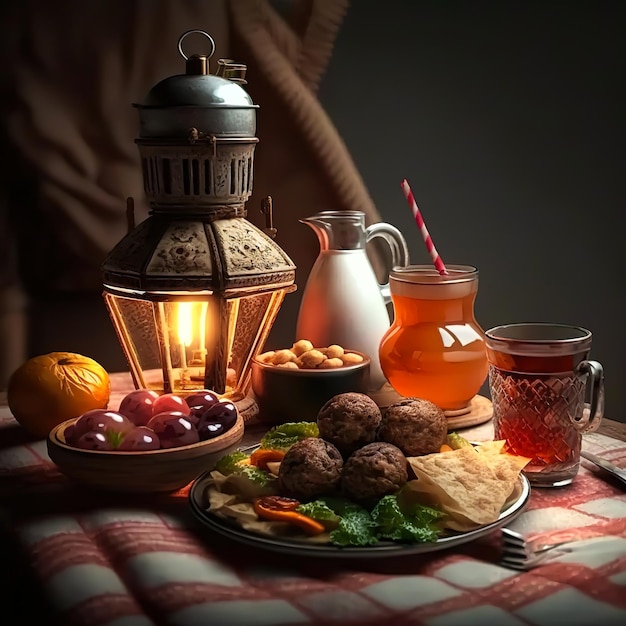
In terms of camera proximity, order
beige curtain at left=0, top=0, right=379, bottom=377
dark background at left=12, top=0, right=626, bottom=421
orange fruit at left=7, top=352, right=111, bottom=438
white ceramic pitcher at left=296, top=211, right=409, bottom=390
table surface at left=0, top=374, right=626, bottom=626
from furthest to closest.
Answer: dark background at left=12, top=0, right=626, bottom=421, beige curtain at left=0, top=0, right=379, bottom=377, white ceramic pitcher at left=296, top=211, right=409, bottom=390, orange fruit at left=7, top=352, right=111, bottom=438, table surface at left=0, top=374, right=626, bottom=626

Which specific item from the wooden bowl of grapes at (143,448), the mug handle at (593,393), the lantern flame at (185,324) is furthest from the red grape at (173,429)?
the mug handle at (593,393)

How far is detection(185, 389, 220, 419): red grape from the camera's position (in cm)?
118

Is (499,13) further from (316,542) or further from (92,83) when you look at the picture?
(316,542)

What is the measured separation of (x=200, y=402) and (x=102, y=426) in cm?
15

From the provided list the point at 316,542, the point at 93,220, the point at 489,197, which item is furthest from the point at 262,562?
the point at 489,197

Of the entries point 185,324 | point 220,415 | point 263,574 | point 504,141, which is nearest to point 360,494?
point 263,574

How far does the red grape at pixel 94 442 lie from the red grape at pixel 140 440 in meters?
0.02

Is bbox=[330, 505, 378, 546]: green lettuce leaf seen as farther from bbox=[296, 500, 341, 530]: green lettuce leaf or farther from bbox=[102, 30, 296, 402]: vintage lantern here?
bbox=[102, 30, 296, 402]: vintage lantern

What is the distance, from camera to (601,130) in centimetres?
235

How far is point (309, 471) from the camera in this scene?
0.97 m

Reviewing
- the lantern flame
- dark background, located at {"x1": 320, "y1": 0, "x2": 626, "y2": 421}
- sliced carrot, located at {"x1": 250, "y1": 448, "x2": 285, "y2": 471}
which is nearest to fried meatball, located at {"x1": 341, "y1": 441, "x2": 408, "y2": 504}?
sliced carrot, located at {"x1": 250, "y1": 448, "x2": 285, "y2": 471}

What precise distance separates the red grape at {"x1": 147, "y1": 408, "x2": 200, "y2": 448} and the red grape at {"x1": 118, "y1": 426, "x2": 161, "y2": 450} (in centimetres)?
1

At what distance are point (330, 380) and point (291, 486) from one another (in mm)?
343

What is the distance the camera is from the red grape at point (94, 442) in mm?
1070
